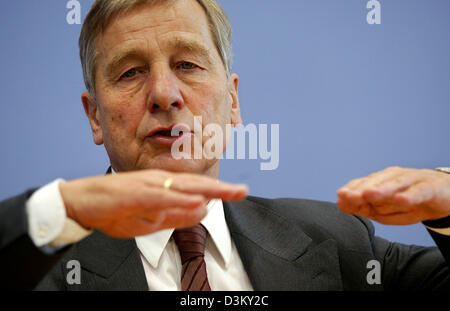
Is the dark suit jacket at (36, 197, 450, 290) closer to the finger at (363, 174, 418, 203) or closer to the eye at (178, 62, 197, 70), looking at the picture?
the finger at (363, 174, 418, 203)

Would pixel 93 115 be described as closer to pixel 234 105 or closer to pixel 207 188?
pixel 234 105

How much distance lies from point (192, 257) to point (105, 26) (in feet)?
2.42

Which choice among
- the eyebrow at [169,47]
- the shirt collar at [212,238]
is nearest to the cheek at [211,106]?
the eyebrow at [169,47]

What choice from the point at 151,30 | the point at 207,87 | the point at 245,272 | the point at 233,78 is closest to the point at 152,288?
the point at 245,272

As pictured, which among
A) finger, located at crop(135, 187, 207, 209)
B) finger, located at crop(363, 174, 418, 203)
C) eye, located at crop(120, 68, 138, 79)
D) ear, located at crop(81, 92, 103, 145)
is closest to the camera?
finger, located at crop(135, 187, 207, 209)

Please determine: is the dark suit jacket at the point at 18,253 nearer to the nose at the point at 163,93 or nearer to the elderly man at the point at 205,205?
the elderly man at the point at 205,205

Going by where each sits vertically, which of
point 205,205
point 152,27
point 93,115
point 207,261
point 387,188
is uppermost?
point 152,27

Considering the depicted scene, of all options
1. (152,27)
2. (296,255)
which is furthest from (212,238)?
(152,27)

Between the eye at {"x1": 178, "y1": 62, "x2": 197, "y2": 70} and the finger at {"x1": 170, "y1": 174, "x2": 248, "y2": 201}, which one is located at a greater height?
the eye at {"x1": 178, "y1": 62, "x2": 197, "y2": 70}

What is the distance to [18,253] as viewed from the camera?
2.85 feet

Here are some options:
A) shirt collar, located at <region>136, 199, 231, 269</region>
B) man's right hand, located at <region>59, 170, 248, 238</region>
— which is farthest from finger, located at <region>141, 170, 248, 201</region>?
shirt collar, located at <region>136, 199, 231, 269</region>

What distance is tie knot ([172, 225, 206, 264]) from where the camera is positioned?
127 cm

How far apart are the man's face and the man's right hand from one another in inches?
17.1
